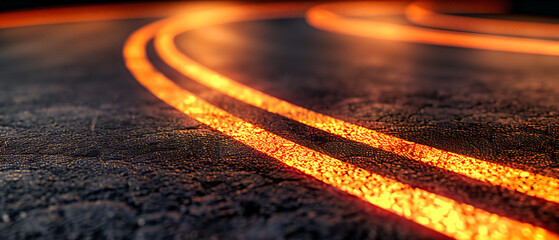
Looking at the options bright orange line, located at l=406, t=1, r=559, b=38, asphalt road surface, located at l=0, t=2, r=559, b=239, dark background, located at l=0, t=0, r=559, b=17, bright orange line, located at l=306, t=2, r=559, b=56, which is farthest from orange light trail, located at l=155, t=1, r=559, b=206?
dark background, located at l=0, t=0, r=559, b=17

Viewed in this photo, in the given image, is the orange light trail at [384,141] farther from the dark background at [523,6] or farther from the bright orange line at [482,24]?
the dark background at [523,6]

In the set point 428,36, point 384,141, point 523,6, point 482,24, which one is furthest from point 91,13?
point 523,6

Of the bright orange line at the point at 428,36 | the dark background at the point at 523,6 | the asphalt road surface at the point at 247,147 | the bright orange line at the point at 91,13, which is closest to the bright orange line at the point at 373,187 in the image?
the asphalt road surface at the point at 247,147

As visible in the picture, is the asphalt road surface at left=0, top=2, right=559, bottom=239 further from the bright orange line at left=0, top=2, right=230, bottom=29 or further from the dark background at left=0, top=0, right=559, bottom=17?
the dark background at left=0, top=0, right=559, bottom=17

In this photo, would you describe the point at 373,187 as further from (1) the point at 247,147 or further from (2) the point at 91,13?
(2) the point at 91,13

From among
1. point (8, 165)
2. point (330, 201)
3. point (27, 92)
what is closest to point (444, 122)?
point (330, 201)

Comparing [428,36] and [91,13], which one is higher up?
[428,36]
